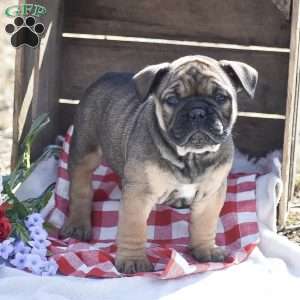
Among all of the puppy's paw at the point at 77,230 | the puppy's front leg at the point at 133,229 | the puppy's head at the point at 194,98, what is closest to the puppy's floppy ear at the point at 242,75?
the puppy's head at the point at 194,98

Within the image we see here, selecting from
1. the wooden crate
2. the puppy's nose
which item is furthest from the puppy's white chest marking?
the wooden crate

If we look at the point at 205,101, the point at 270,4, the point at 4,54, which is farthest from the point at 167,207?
the point at 4,54

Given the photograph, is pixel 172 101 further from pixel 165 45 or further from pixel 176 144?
pixel 165 45

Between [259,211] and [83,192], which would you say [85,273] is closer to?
[83,192]

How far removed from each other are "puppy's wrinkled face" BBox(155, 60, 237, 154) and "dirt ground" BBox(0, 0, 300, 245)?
115 centimetres

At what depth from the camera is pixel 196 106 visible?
3.12 meters

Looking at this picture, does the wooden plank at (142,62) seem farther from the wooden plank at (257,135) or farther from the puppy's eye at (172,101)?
the puppy's eye at (172,101)

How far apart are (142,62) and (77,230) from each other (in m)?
1.36

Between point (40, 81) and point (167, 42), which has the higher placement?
point (167, 42)

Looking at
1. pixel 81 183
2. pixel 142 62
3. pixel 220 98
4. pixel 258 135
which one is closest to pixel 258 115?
pixel 258 135

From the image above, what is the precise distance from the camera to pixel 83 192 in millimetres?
3971

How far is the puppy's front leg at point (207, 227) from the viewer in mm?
3523

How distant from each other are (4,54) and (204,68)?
381cm

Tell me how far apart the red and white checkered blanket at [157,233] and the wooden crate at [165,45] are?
0.44 meters
